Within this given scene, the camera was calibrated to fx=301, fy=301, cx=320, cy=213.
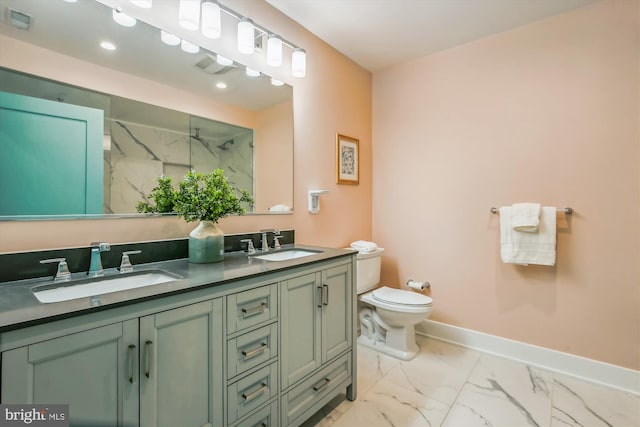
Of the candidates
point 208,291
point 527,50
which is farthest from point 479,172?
point 208,291

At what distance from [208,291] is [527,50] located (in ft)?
8.22

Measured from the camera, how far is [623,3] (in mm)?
1770

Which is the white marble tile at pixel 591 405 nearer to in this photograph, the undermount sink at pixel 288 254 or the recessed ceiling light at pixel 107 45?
the undermount sink at pixel 288 254

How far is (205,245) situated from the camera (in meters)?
1.36

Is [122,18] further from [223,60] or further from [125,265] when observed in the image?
[125,265]

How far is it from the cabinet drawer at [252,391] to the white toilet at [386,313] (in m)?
1.12

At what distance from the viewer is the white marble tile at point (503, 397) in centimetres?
152

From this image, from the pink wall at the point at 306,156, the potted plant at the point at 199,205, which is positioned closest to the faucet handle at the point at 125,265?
the pink wall at the point at 306,156

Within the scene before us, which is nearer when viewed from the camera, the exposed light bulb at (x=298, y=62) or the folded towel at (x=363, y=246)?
the exposed light bulb at (x=298, y=62)

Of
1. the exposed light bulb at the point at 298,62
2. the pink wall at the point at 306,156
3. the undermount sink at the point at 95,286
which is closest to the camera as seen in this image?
the undermount sink at the point at 95,286

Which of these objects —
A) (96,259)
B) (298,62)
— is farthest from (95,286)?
(298,62)

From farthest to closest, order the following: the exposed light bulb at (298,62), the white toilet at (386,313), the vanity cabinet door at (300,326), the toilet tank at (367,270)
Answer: the toilet tank at (367,270) → the white toilet at (386,313) → the exposed light bulb at (298,62) → the vanity cabinet door at (300,326)

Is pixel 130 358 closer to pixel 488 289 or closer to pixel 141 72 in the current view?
pixel 141 72

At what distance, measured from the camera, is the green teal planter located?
1355 mm
